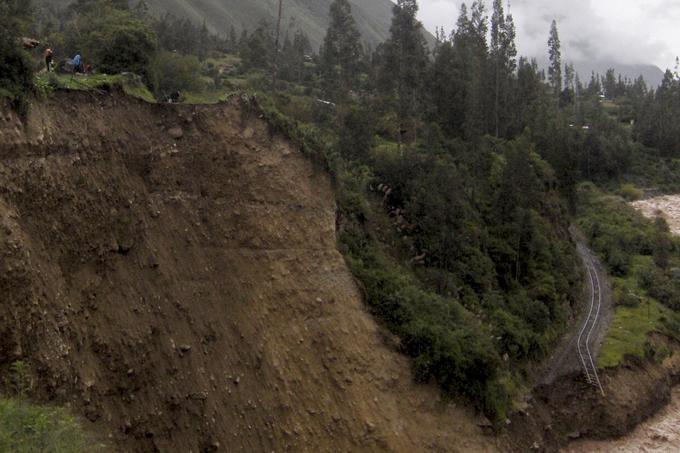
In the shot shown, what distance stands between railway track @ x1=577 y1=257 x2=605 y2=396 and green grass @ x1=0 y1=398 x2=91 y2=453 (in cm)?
2412

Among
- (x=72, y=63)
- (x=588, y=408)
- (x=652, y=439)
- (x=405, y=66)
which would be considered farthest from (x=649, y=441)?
(x=72, y=63)

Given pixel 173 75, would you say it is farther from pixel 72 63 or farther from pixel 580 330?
pixel 580 330

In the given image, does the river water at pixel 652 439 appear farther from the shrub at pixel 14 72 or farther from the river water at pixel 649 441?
the shrub at pixel 14 72

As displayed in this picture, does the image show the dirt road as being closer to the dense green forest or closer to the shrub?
the dense green forest

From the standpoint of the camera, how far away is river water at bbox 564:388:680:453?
90.8ft

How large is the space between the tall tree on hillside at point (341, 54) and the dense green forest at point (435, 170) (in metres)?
0.15

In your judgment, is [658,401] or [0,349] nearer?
[0,349]

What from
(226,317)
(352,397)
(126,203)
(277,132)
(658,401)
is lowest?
(658,401)

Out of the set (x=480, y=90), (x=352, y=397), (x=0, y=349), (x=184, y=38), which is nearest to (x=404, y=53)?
(x=480, y=90)

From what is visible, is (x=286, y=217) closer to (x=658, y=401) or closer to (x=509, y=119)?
(x=658, y=401)

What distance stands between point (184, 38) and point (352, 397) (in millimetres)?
41838

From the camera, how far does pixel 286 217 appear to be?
21.2m

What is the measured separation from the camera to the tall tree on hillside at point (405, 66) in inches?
1606

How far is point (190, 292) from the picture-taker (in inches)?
723
